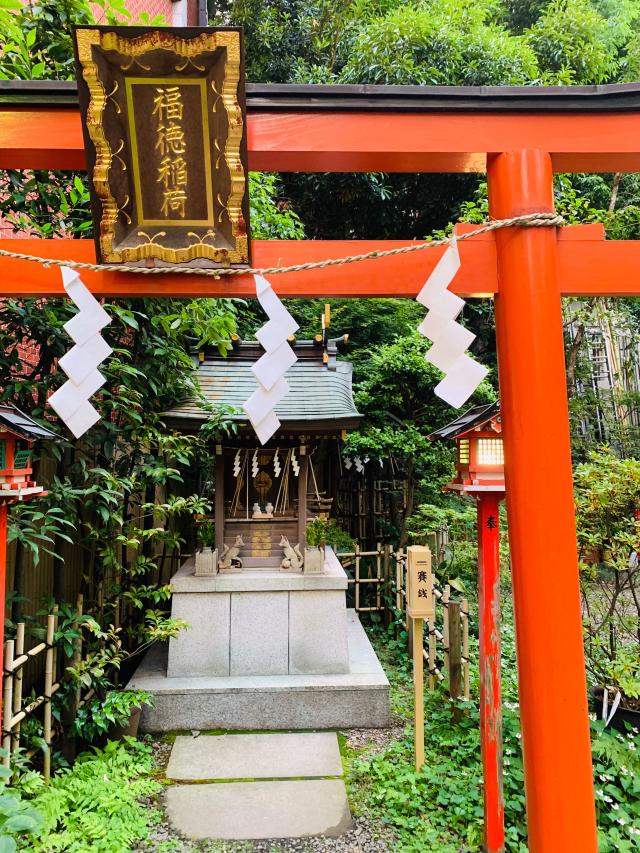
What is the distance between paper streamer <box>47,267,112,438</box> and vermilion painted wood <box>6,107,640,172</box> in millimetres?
687

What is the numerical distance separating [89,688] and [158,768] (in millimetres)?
930

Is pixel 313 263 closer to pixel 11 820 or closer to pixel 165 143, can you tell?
pixel 165 143

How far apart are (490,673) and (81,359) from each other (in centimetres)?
327

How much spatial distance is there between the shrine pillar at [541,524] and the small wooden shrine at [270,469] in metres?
3.85

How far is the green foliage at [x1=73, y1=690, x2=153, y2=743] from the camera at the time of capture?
4.16 meters

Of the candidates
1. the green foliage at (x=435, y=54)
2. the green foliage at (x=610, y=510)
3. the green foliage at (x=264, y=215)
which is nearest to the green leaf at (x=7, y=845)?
the green foliage at (x=610, y=510)

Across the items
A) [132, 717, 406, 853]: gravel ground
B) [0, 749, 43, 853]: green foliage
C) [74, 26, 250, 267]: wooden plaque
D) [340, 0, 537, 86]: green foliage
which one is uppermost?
[340, 0, 537, 86]: green foliage

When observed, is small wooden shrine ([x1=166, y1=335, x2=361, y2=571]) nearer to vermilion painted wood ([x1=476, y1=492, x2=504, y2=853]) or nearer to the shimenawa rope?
vermilion painted wood ([x1=476, y1=492, x2=504, y2=853])

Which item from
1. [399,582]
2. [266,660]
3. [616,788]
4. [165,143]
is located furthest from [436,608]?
[165,143]

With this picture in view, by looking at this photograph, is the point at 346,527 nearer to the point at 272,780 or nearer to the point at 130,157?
the point at 272,780

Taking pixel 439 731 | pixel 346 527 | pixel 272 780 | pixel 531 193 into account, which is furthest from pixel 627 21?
pixel 272 780

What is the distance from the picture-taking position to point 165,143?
2.11 m

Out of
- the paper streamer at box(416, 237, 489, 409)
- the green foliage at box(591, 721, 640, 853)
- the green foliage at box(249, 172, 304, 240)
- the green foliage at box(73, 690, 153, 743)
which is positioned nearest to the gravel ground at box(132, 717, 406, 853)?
the green foliage at box(73, 690, 153, 743)

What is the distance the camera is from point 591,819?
1.90 metres
